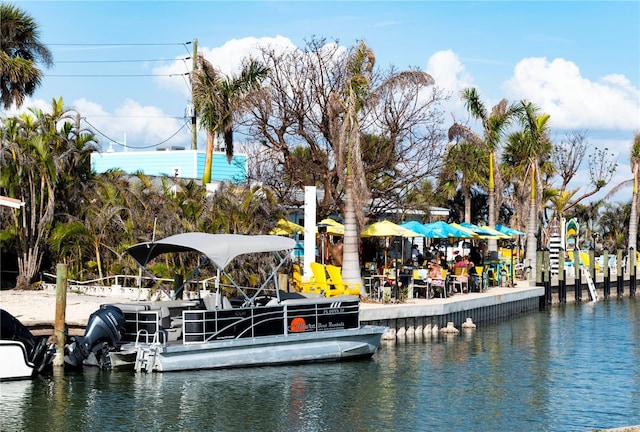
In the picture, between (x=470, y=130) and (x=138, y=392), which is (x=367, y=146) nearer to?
(x=470, y=130)

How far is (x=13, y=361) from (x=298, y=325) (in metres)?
6.68

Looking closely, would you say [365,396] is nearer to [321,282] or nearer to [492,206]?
[321,282]

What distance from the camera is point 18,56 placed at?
107ft

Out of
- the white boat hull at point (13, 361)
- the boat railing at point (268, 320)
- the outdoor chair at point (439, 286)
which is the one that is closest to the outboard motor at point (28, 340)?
the white boat hull at point (13, 361)

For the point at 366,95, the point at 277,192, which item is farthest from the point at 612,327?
the point at 277,192

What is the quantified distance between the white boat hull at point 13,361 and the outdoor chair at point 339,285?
10.6 metres

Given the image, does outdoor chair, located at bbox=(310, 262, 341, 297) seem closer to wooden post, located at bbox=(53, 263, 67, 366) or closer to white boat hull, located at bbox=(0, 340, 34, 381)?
wooden post, located at bbox=(53, 263, 67, 366)

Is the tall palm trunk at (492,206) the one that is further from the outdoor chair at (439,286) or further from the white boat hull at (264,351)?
the white boat hull at (264,351)

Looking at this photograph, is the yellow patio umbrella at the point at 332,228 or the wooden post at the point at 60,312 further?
the yellow patio umbrella at the point at 332,228

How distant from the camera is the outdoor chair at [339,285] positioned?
1163 inches

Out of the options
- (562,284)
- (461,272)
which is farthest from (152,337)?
(562,284)

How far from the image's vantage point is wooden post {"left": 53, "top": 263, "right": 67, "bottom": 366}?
877 inches

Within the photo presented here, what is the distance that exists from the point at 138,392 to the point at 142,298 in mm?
9600

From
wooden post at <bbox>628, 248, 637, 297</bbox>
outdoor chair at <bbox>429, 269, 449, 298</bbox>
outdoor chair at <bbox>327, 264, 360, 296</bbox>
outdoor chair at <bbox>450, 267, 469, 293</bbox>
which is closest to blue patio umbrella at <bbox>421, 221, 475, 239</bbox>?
outdoor chair at <bbox>450, 267, 469, 293</bbox>
